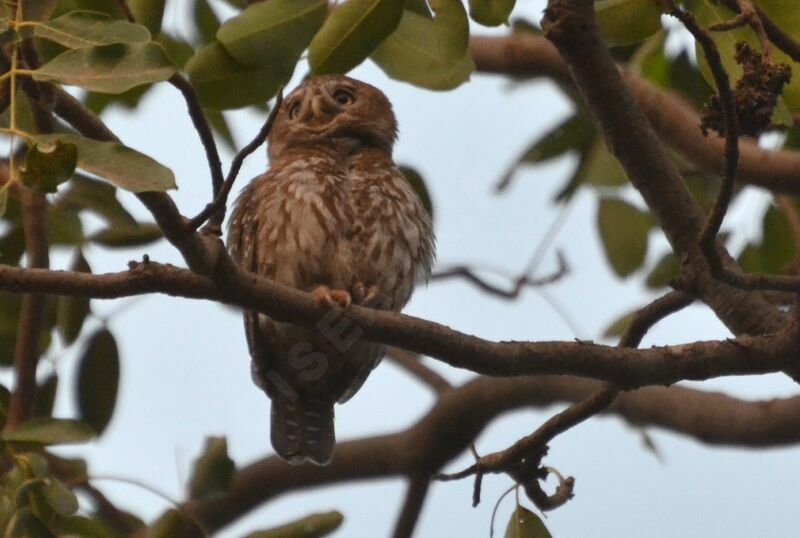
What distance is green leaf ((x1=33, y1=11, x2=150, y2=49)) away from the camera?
225 centimetres

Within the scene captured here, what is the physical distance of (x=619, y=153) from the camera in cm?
306

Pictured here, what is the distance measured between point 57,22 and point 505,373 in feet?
3.67

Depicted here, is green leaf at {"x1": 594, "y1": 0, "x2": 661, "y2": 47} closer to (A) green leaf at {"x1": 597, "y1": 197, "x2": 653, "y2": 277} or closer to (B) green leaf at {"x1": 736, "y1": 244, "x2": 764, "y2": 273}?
(B) green leaf at {"x1": 736, "y1": 244, "x2": 764, "y2": 273}

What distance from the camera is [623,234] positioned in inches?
191

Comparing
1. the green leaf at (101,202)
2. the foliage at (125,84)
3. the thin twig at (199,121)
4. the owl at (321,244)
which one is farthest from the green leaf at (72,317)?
the thin twig at (199,121)

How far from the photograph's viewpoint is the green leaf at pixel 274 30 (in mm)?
2559

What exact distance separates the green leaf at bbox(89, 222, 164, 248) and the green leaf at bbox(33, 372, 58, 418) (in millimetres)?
468

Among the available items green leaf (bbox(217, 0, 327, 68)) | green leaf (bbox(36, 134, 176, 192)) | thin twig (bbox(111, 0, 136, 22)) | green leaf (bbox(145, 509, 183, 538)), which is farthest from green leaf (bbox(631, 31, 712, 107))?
green leaf (bbox(36, 134, 176, 192))

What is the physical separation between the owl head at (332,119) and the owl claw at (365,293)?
2.28 ft

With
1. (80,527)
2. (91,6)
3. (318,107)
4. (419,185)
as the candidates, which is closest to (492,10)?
(91,6)

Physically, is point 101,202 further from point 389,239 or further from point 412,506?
point 412,506

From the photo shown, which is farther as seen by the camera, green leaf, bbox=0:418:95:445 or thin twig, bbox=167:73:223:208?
green leaf, bbox=0:418:95:445

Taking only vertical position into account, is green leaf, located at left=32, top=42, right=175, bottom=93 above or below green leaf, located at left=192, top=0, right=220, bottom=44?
below

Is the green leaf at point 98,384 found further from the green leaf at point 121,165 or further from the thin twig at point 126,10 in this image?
the green leaf at point 121,165
